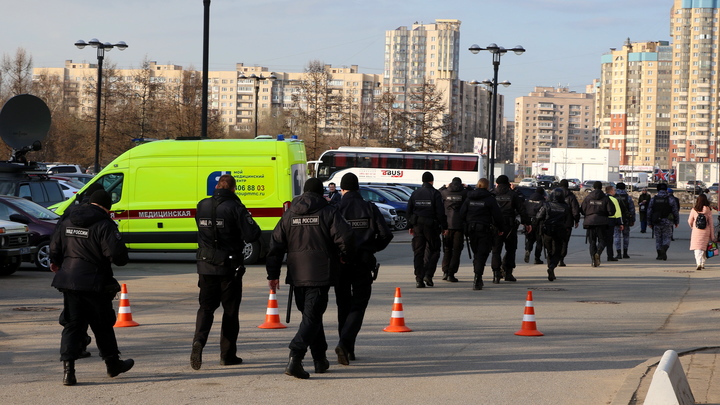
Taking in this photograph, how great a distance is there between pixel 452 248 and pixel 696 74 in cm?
18893

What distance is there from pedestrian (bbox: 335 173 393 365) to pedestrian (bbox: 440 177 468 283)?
24.4 ft

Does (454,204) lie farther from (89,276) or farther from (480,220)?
(89,276)

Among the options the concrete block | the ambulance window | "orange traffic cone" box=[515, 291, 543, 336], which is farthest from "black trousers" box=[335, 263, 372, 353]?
the ambulance window

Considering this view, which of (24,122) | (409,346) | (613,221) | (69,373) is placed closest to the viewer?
(69,373)

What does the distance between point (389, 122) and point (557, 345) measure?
65474mm

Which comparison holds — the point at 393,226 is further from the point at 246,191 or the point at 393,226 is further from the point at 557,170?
the point at 557,170

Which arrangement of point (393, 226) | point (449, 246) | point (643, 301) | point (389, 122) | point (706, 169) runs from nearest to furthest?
point (643, 301), point (449, 246), point (393, 226), point (389, 122), point (706, 169)

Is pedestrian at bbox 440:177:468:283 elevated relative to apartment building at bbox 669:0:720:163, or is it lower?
lower

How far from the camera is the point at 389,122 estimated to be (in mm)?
75188

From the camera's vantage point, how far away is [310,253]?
26.8ft

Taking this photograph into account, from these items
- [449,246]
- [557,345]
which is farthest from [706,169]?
[557,345]

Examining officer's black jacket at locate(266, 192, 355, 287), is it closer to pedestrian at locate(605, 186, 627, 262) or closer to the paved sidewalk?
the paved sidewalk

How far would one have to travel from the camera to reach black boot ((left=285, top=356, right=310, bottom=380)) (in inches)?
315

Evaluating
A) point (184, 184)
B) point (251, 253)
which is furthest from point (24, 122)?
point (251, 253)
